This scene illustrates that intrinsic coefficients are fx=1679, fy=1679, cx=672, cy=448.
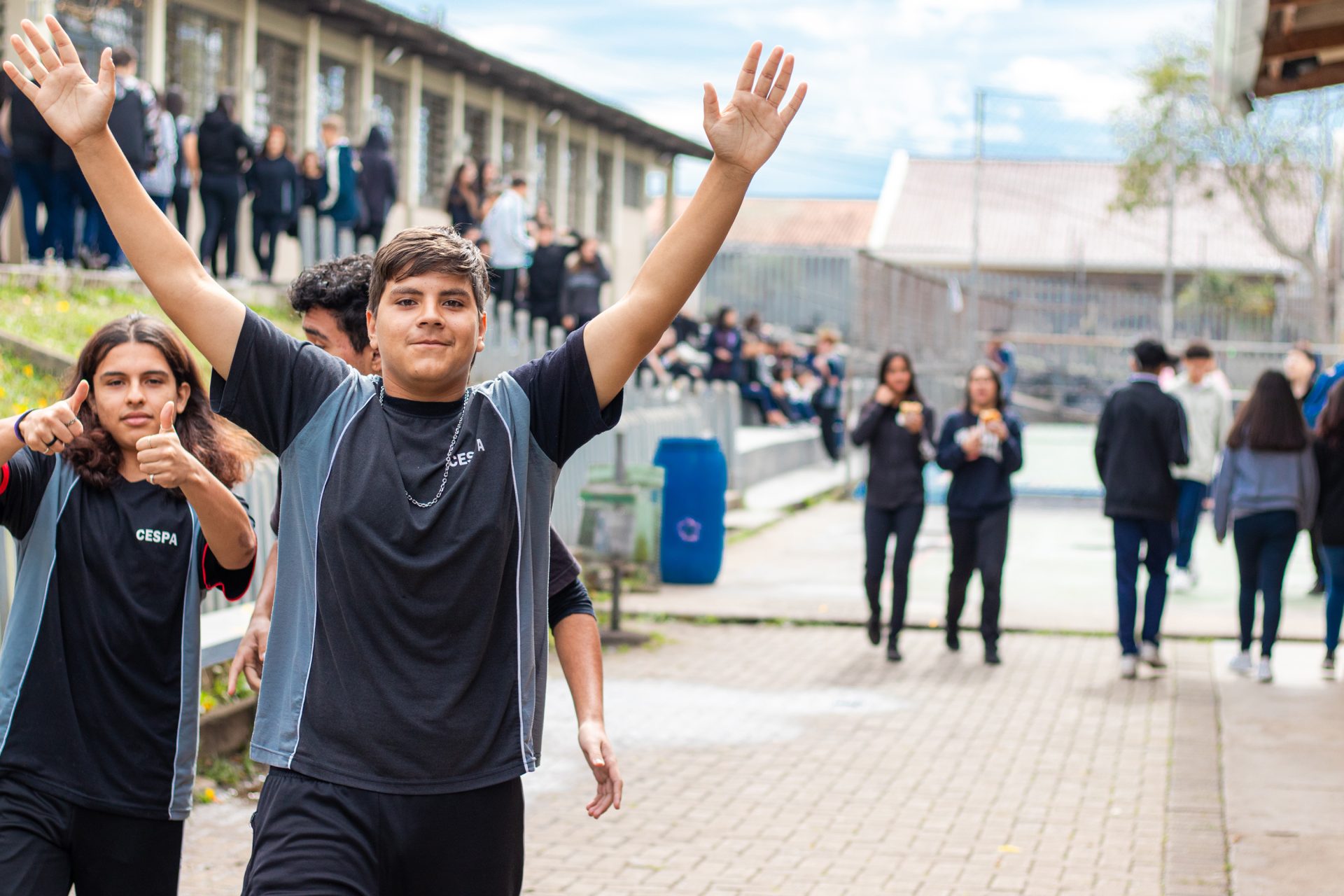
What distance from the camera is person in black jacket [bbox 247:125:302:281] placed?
1591 centimetres

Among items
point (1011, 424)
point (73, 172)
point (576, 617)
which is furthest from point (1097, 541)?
point (576, 617)

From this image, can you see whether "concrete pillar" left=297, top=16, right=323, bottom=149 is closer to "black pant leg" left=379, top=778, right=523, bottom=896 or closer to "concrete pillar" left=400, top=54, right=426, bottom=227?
"concrete pillar" left=400, top=54, right=426, bottom=227

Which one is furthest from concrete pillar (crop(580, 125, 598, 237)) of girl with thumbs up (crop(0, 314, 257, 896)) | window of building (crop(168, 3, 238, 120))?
girl with thumbs up (crop(0, 314, 257, 896))

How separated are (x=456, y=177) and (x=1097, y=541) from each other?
7.85m

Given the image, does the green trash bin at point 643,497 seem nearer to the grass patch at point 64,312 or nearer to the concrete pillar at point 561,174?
the grass patch at point 64,312

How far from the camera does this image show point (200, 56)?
1956 centimetres

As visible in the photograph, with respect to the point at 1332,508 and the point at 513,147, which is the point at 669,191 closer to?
the point at 513,147

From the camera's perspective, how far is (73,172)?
1356cm

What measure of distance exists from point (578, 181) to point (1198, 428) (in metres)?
19.7

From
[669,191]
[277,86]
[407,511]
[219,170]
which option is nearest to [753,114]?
[407,511]

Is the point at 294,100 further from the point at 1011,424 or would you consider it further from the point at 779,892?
the point at 779,892

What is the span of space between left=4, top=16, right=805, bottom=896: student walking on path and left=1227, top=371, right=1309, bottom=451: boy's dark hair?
7347 millimetres

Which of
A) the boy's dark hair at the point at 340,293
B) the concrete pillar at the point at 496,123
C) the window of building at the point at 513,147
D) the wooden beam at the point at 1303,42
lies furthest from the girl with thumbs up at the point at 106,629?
the window of building at the point at 513,147

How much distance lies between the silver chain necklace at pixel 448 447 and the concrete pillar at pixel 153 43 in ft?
53.1
